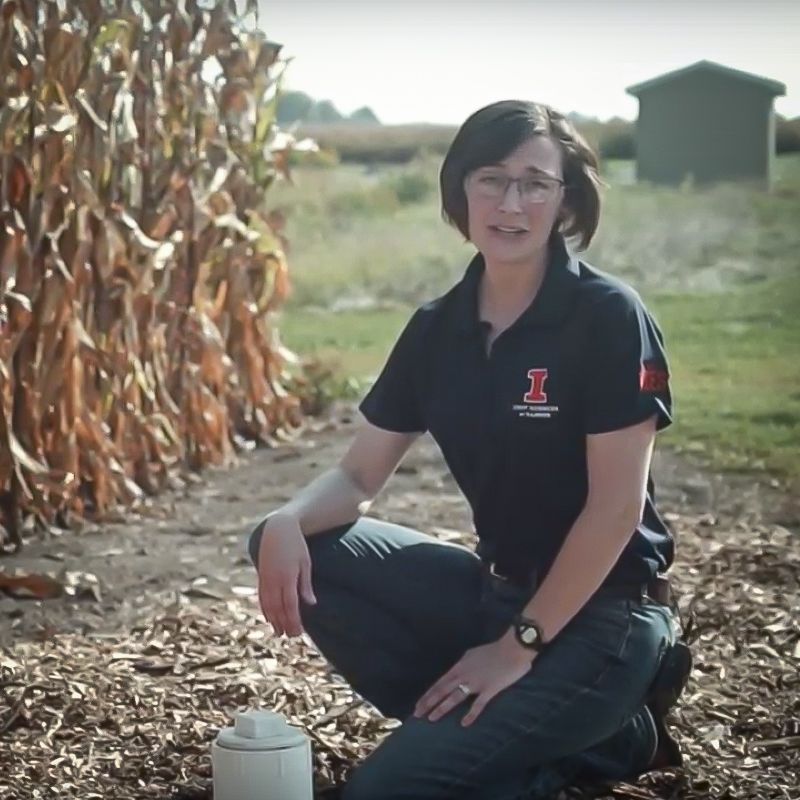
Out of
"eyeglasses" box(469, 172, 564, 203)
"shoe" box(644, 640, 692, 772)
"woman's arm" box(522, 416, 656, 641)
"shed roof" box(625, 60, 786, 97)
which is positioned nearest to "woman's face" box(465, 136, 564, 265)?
"eyeglasses" box(469, 172, 564, 203)

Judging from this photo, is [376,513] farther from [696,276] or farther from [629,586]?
[629,586]

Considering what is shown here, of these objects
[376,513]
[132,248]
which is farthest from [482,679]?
[132,248]

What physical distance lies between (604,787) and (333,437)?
1.83 m

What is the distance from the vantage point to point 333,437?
12.8ft

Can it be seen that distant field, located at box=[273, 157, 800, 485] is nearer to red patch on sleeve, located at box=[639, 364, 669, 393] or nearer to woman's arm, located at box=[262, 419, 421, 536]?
woman's arm, located at box=[262, 419, 421, 536]

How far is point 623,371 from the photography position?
1991 millimetres

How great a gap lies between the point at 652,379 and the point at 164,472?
1.95 meters

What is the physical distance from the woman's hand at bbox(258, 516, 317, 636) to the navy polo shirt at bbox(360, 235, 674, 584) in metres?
0.23

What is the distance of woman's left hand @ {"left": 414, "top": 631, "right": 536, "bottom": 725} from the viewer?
2018 mm

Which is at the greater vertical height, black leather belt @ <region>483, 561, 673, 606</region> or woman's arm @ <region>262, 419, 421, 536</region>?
woman's arm @ <region>262, 419, 421, 536</region>

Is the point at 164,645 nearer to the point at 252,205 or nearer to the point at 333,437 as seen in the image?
the point at 333,437

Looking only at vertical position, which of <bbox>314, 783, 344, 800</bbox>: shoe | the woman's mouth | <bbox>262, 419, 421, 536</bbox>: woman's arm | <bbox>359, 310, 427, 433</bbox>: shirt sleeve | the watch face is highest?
the woman's mouth

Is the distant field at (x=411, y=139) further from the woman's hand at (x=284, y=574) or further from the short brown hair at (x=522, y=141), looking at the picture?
the woman's hand at (x=284, y=574)

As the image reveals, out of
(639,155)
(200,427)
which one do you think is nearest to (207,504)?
(200,427)
